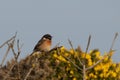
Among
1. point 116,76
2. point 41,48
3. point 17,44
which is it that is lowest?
point 17,44

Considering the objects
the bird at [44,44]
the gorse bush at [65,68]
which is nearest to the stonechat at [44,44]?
the bird at [44,44]

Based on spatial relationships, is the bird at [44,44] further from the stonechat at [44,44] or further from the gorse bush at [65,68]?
the gorse bush at [65,68]

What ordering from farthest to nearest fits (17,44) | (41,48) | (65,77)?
(41,48) → (65,77) → (17,44)

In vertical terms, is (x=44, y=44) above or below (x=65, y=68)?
above

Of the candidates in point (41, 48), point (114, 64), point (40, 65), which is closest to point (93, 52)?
point (114, 64)

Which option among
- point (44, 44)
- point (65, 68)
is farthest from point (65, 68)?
point (44, 44)

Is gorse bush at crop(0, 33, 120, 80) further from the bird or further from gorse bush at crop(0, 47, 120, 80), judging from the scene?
the bird

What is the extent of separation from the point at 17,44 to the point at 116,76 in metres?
8.46

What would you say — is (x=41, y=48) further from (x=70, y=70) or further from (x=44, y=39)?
(x=70, y=70)

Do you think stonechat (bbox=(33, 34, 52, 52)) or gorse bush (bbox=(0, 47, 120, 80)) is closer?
gorse bush (bbox=(0, 47, 120, 80))

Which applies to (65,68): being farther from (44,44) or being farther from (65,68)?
(44,44)

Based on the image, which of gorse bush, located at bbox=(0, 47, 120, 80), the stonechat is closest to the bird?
the stonechat

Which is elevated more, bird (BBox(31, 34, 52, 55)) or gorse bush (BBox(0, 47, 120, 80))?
bird (BBox(31, 34, 52, 55))

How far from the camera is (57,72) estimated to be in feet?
39.1
